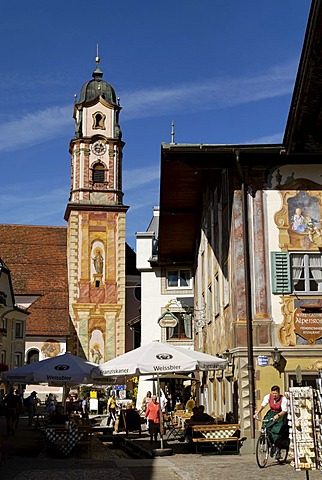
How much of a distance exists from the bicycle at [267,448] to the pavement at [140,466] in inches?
6.4

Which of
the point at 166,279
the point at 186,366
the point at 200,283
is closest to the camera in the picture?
the point at 186,366

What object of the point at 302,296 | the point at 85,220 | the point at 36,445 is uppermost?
the point at 85,220

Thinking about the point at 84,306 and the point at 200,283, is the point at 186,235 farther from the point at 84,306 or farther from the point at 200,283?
the point at 84,306

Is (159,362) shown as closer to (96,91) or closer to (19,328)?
(19,328)

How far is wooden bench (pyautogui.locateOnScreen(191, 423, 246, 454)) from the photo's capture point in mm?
17094

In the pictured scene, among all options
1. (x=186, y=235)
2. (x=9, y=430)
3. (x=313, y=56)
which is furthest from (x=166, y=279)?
(x=313, y=56)

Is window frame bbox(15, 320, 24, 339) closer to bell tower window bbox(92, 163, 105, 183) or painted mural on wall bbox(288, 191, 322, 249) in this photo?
bell tower window bbox(92, 163, 105, 183)

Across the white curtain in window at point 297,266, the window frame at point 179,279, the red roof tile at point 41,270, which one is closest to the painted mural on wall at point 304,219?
the white curtain in window at point 297,266

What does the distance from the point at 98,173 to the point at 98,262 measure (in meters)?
7.35

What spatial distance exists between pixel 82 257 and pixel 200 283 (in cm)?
2789

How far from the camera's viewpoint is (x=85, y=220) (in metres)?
56.7

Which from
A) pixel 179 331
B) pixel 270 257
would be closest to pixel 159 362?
pixel 270 257

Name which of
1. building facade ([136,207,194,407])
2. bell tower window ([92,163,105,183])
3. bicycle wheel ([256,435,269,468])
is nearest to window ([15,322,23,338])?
bell tower window ([92,163,105,183])

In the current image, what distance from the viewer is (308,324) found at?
18.5m
